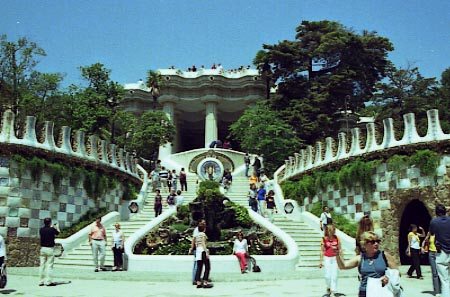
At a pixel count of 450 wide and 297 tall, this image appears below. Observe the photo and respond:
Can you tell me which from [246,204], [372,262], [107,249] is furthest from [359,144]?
[372,262]

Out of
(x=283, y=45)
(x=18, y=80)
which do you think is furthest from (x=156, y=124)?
(x=283, y=45)

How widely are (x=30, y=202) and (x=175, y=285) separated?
927cm

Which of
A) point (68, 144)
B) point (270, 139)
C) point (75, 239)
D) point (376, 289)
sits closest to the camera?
point (376, 289)

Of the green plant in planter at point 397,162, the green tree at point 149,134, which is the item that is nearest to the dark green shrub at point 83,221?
the green plant in planter at point 397,162

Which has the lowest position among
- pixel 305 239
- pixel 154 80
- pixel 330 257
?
pixel 330 257

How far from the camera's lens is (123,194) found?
23984 mm

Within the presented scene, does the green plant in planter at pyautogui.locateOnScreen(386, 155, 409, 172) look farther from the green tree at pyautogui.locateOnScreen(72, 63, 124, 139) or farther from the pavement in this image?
the green tree at pyautogui.locateOnScreen(72, 63, 124, 139)

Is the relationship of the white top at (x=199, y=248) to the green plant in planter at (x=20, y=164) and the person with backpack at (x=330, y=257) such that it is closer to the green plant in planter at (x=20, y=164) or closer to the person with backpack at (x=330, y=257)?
the person with backpack at (x=330, y=257)

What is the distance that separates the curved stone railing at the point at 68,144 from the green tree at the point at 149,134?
932 cm

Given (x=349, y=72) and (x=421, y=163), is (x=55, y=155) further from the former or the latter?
(x=349, y=72)

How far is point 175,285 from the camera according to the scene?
11.2m

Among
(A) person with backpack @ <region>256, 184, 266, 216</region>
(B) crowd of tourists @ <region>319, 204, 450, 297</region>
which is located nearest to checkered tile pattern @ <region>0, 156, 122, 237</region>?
(A) person with backpack @ <region>256, 184, 266, 216</region>

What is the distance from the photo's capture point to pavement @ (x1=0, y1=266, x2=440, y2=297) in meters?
9.80

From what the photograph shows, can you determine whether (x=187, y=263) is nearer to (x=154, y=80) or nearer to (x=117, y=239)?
(x=117, y=239)
